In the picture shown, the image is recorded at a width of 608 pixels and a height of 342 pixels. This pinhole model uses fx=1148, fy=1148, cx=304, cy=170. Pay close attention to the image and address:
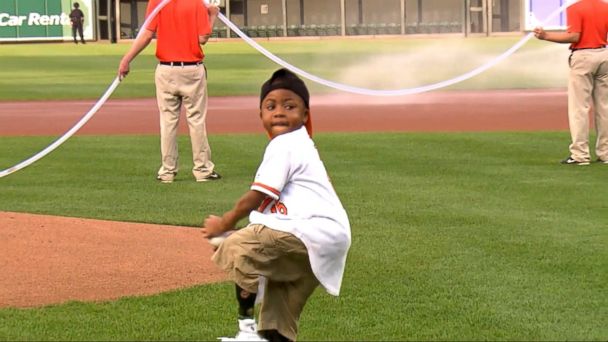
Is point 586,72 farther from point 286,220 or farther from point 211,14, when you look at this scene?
point 286,220

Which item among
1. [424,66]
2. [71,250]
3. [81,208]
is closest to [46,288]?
[71,250]

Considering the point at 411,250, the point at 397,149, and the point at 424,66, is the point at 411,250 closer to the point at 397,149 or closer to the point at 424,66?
the point at 397,149

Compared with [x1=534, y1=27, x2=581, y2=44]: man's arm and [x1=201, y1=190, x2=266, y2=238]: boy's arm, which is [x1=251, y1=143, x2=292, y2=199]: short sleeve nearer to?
[x1=201, y1=190, x2=266, y2=238]: boy's arm

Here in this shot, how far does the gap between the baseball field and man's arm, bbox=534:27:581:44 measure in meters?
1.42

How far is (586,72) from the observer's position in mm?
13117

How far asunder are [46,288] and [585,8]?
8.11 m

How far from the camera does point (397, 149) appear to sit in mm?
15016

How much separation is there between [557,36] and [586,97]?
3.37ft

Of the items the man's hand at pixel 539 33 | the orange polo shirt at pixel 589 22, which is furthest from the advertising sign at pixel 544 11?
the man's hand at pixel 539 33

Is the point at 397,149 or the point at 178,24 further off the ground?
the point at 178,24

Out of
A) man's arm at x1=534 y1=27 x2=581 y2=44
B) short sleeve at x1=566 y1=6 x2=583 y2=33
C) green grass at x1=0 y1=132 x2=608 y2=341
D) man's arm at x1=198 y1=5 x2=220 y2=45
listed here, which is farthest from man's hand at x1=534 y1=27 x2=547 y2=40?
man's arm at x1=198 y1=5 x2=220 y2=45

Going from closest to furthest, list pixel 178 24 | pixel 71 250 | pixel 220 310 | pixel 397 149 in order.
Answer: pixel 220 310
pixel 71 250
pixel 178 24
pixel 397 149

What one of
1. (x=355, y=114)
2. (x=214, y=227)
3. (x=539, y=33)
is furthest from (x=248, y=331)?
(x=355, y=114)

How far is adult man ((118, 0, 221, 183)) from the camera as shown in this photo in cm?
1205
